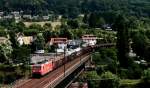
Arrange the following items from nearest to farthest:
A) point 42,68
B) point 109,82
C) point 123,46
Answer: point 109,82, point 42,68, point 123,46

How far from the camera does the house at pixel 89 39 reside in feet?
311

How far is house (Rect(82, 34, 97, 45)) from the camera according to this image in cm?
9494

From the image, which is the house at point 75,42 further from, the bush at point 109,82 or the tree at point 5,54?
the bush at point 109,82

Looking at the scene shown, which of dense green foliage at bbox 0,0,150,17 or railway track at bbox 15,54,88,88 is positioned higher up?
railway track at bbox 15,54,88,88

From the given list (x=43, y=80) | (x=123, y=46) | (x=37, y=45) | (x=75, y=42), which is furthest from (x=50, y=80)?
(x=75, y=42)

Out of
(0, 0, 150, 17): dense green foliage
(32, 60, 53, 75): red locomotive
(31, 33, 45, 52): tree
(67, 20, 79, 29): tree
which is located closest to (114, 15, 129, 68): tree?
(32, 60, 53, 75): red locomotive

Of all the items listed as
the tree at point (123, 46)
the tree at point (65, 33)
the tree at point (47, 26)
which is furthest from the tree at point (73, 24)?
the tree at point (123, 46)

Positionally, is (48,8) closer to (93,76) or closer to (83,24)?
(83,24)

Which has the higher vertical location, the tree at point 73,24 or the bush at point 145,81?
the bush at point 145,81

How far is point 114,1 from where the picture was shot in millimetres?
196375

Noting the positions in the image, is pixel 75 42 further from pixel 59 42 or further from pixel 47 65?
pixel 47 65

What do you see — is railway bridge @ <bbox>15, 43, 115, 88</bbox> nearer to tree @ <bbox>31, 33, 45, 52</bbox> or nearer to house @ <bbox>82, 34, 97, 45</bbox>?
tree @ <bbox>31, 33, 45, 52</bbox>

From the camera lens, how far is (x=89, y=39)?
97.8 m

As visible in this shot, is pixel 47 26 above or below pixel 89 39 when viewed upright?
above
